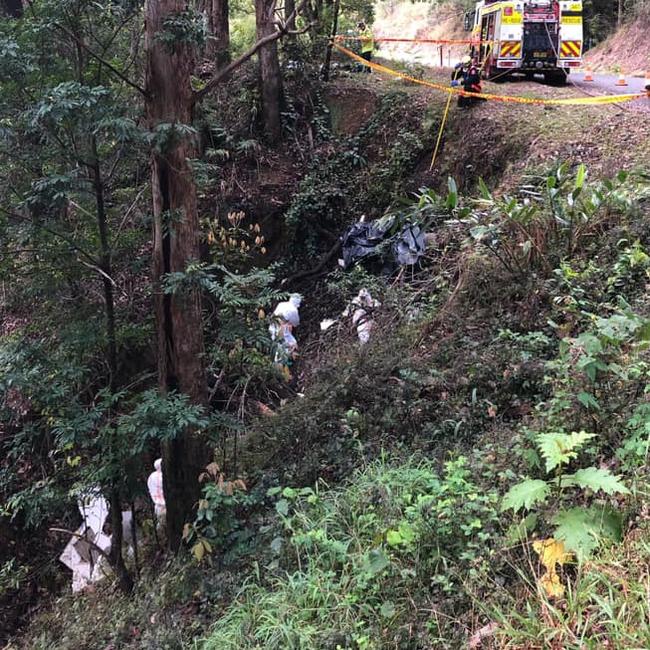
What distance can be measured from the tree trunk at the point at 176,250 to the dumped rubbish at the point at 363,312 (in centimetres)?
234

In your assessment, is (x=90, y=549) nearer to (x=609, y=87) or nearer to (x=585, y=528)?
(x=585, y=528)

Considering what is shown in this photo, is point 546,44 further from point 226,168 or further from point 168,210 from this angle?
point 168,210

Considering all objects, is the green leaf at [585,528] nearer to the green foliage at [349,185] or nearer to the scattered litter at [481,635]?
the scattered litter at [481,635]

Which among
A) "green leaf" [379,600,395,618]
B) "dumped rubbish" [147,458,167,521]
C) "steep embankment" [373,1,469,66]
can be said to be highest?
"steep embankment" [373,1,469,66]

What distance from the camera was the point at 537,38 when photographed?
1188cm

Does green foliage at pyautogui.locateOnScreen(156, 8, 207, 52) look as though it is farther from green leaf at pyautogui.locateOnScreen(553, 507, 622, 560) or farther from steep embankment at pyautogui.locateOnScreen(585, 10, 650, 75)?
steep embankment at pyautogui.locateOnScreen(585, 10, 650, 75)

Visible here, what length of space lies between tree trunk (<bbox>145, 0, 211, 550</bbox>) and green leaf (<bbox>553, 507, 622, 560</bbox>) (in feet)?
9.50

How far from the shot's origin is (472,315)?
17.2 ft

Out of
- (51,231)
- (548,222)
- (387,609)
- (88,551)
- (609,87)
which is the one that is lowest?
(88,551)

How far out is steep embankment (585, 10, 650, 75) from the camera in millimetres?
18766

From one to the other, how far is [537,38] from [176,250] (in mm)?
11187

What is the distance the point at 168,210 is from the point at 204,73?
28.6 feet

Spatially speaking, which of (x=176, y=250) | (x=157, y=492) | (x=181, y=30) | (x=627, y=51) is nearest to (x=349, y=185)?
(x=176, y=250)

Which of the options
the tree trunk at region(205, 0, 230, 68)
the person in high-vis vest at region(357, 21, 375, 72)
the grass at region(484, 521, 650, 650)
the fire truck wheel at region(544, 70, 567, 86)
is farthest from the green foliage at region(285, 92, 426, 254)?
the grass at region(484, 521, 650, 650)
